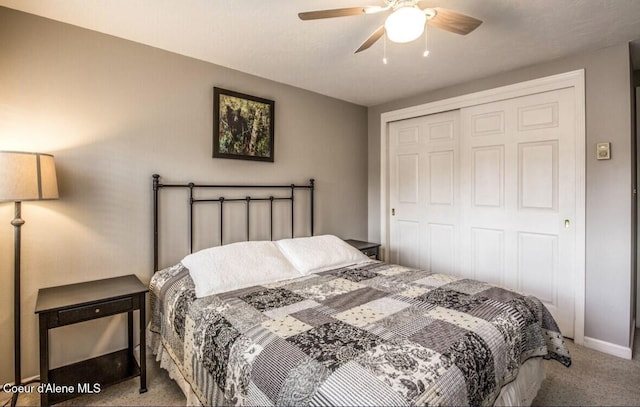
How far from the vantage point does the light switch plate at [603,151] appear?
247cm

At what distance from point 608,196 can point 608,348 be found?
1175 mm

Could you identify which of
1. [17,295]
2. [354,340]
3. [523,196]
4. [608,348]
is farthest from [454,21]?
[17,295]

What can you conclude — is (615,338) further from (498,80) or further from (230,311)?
(230,311)

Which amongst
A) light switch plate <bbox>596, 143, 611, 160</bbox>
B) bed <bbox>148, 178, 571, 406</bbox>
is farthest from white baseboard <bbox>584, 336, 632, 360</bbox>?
light switch plate <bbox>596, 143, 611, 160</bbox>

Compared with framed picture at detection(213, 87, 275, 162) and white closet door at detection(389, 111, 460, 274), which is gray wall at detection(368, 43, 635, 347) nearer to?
white closet door at detection(389, 111, 460, 274)

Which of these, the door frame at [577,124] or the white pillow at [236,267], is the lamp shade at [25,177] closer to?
the white pillow at [236,267]

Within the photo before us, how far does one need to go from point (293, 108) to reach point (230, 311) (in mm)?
2266

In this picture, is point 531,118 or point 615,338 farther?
point 531,118

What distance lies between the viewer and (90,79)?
224 cm

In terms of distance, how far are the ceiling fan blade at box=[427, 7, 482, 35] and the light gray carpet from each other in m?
2.20

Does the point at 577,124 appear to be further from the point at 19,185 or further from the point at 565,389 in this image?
the point at 19,185

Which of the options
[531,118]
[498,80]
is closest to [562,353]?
[531,118]

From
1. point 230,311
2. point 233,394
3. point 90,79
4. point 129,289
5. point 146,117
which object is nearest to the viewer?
point 233,394

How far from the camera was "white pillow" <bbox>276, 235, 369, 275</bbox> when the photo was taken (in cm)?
256
